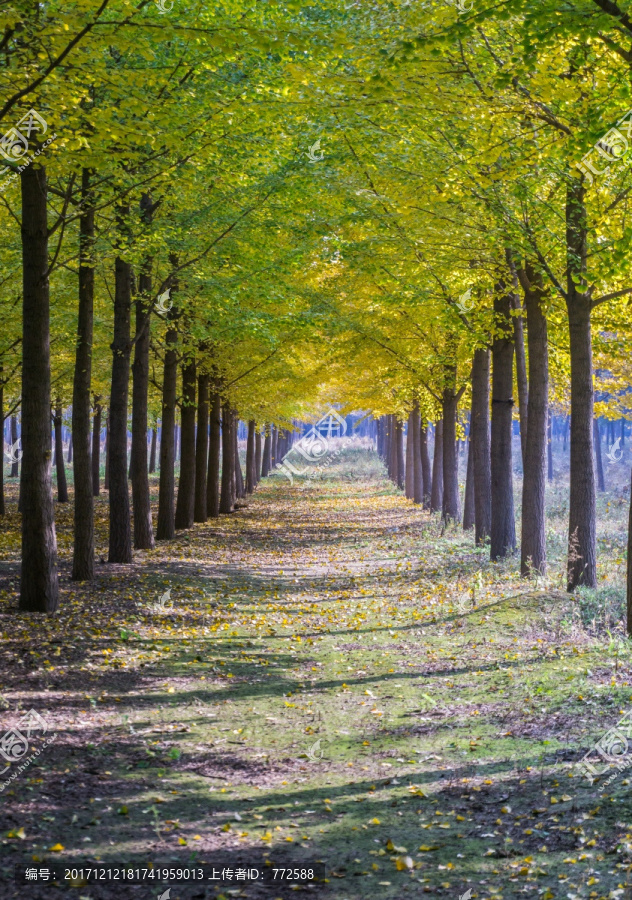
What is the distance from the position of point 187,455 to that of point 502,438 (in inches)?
371

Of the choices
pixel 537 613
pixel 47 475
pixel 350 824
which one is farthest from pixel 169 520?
pixel 350 824

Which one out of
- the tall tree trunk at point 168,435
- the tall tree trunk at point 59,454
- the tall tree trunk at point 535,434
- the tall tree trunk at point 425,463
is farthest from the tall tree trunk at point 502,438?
the tall tree trunk at point 59,454

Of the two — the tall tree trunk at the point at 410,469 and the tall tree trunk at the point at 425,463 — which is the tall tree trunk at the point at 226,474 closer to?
the tall tree trunk at the point at 425,463

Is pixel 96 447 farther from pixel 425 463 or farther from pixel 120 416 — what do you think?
pixel 120 416

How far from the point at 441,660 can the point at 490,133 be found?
20.3 ft

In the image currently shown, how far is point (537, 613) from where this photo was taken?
10492 millimetres

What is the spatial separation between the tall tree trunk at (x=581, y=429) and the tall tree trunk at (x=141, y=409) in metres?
7.92

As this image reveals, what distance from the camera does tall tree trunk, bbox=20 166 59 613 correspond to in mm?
9742

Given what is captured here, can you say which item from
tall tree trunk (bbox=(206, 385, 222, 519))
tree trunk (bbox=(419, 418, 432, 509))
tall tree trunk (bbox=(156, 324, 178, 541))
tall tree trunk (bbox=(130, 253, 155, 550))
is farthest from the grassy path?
tree trunk (bbox=(419, 418, 432, 509))

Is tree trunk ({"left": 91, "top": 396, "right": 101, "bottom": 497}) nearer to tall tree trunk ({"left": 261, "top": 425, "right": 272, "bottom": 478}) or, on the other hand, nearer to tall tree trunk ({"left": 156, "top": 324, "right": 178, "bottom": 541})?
tall tree trunk ({"left": 156, "top": 324, "right": 178, "bottom": 541})

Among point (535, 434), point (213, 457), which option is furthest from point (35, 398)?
point (213, 457)

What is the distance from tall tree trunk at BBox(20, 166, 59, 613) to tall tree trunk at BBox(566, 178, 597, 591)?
709 cm

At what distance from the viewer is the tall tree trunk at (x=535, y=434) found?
12.7 metres

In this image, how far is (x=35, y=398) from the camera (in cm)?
978
